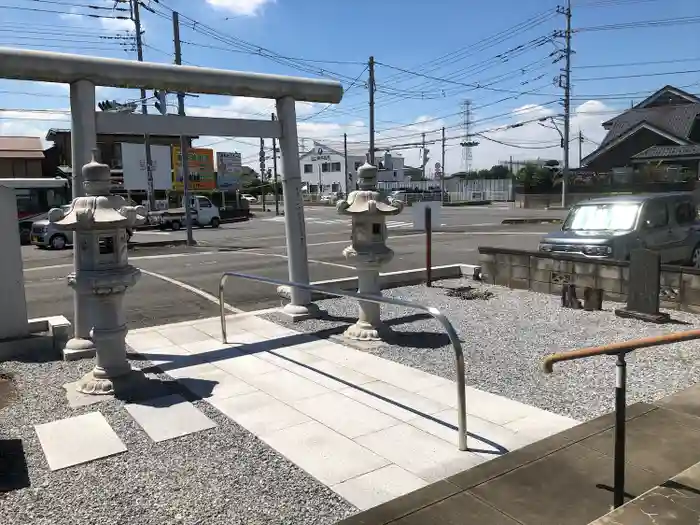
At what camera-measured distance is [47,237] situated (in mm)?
22750

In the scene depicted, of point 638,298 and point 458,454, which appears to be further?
point 638,298

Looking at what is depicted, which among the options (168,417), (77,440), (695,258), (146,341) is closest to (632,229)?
(695,258)

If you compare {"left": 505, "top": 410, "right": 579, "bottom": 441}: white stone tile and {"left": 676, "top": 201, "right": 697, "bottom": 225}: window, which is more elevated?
{"left": 676, "top": 201, "right": 697, "bottom": 225}: window

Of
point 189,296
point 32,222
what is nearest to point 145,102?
point 32,222

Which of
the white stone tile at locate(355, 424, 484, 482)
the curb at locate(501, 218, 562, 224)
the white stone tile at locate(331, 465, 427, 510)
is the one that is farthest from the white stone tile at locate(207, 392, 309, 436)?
the curb at locate(501, 218, 562, 224)

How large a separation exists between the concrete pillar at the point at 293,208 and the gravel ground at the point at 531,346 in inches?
13.8

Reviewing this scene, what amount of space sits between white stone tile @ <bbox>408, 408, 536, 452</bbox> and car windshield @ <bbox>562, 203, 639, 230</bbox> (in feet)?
23.6

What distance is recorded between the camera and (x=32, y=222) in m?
25.2

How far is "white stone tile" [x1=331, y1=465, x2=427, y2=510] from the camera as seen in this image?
149 inches

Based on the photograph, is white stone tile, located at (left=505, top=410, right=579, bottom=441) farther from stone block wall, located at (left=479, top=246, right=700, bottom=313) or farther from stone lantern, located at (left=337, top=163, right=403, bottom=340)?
stone block wall, located at (left=479, top=246, right=700, bottom=313)

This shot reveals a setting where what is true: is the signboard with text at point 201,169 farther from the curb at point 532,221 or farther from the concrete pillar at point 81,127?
the concrete pillar at point 81,127

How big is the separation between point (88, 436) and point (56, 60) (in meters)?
4.42

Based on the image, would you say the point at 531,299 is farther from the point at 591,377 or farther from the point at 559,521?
the point at 559,521

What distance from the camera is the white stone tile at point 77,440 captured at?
14.8 ft
